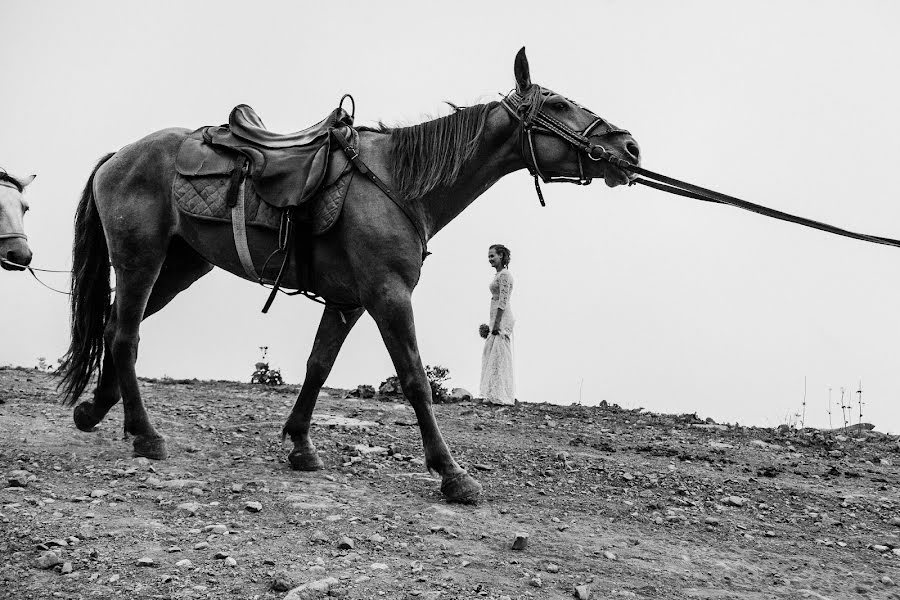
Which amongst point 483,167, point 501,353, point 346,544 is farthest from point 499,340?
point 346,544

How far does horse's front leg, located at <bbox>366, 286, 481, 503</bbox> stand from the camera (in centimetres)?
571

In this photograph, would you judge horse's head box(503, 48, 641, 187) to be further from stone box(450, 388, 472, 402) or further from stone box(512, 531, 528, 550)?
stone box(450, 388, 472, 402)

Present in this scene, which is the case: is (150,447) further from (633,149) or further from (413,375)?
(633,149)

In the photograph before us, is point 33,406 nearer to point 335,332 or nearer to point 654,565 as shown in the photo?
point 335,332

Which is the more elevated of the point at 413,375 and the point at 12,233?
the point at 12,233

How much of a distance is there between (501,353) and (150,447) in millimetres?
6749

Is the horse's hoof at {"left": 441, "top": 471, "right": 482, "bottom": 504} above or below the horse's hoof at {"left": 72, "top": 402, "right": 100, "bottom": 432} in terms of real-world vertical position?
below

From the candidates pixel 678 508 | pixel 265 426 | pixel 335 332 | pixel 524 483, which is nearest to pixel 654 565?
pixel 678 508

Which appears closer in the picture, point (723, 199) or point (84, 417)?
point (723, 199)

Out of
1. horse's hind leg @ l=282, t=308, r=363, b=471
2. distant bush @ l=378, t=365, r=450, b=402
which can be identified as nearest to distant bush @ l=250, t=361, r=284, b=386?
distant bush @ l=378, t=365, r=450, b=402

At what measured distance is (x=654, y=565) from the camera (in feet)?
15.9

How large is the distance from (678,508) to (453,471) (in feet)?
5.58

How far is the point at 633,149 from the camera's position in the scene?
5875mm

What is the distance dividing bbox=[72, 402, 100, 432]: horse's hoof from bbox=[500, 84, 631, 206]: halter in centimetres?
395
